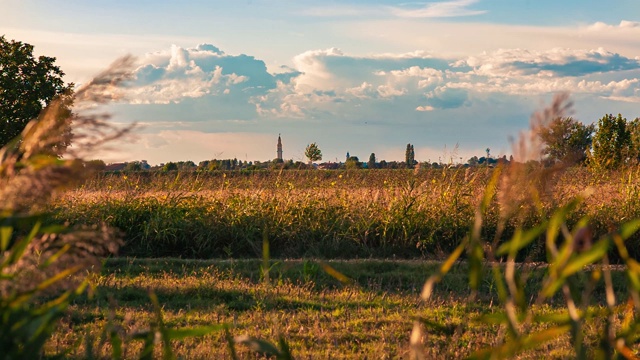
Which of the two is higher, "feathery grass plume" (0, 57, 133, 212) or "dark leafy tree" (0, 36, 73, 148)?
"dark leafy tree" (0, 36, 73, 148)

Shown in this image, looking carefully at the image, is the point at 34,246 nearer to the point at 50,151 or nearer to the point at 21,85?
the point at 50,151

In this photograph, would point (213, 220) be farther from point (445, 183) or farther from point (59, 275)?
point (59, 275)

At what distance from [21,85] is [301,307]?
15372 millimetres

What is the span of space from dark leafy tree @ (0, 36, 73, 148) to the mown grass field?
10.5 m

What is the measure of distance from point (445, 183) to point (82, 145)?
996 cm

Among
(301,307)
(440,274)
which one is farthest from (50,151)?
(301,307)

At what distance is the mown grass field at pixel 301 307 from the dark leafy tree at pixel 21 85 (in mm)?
10461

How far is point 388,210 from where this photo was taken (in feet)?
35.9

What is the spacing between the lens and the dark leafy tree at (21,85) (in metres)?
18.4

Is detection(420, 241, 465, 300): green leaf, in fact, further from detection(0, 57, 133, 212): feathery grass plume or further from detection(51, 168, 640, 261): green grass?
detection(51, 168, 640, 261): green grass

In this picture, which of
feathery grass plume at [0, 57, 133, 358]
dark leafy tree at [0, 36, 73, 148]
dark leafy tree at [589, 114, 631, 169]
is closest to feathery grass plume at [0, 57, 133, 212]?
feathery grass plume at [0, 57, 133, 358]

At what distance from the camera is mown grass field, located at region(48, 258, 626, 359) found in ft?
17.7

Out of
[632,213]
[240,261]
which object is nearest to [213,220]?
[240,261]

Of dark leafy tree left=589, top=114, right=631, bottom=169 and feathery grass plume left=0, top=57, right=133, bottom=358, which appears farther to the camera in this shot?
dark leafy tree left=589, top=114, right=631, bottom=169
